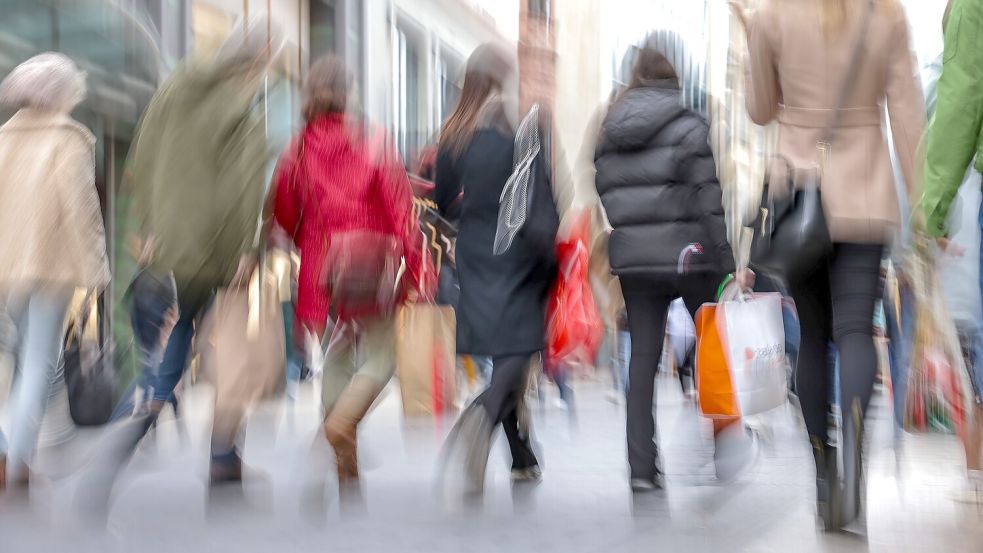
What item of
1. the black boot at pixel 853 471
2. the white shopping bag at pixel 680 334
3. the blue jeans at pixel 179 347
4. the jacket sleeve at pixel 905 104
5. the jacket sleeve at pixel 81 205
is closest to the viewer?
the black boot at pixel 853 471

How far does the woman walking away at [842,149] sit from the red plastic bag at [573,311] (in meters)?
1.26

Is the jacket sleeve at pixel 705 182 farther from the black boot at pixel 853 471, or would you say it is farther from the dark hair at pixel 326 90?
the dark hair at pixel 326 90

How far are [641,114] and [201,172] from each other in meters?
1.66

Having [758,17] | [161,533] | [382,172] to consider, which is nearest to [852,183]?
[758,17]

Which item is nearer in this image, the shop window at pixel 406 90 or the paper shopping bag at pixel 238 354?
the paper shopping bag at pixel 238 354

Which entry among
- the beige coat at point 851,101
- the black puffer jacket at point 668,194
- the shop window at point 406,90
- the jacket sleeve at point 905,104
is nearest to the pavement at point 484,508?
the black puffer jacket at point 668,194

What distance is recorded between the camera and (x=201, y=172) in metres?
5.11

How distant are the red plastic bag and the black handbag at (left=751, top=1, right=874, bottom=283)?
4.08 feet

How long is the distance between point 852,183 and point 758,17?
25.3 inches

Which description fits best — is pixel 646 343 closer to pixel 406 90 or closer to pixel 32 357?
pixel 32 357

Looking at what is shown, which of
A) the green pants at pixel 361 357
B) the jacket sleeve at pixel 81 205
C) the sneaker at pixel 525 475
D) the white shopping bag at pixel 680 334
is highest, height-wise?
the jacket sleeve at pixel 81 205

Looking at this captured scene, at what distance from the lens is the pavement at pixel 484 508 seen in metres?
4.59

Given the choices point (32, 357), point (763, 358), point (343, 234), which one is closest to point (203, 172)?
point (343, 234)

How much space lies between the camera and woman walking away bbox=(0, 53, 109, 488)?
5414 millimetres
